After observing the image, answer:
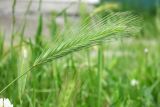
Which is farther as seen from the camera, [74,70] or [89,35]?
[74,70]

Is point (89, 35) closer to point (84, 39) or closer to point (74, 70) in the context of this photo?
point (84, 39)

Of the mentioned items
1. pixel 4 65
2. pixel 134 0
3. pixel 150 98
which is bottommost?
pixel 150 98

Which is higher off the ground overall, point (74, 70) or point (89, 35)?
point (89, 35)

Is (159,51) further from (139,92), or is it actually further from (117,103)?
(117,103)

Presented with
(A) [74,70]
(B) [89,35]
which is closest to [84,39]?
(B) [89,35]

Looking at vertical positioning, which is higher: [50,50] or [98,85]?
[50,50]

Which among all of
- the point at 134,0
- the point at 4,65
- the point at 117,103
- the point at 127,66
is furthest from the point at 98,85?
the point at 134,0

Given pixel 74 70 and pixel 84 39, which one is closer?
pixel 84 39

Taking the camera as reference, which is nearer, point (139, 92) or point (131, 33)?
point (131, 33)
